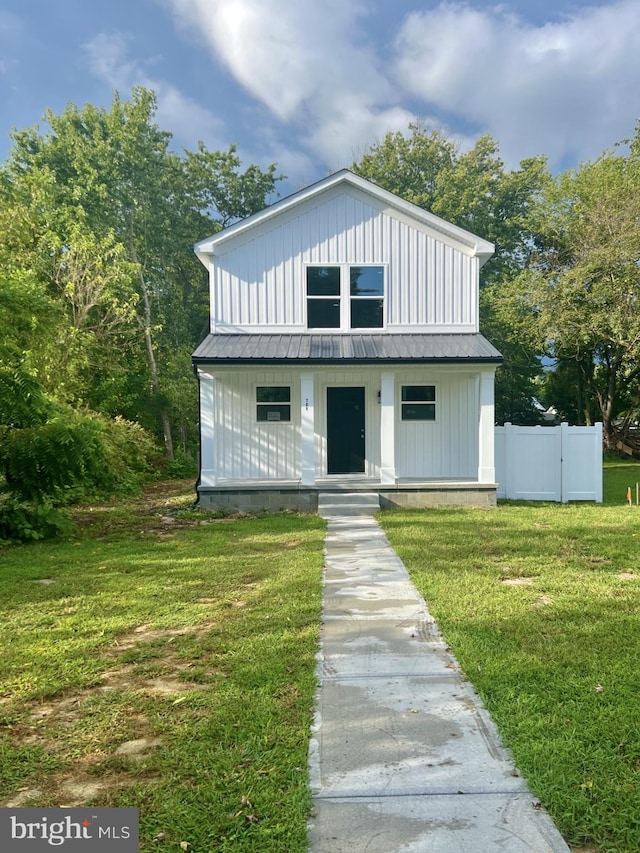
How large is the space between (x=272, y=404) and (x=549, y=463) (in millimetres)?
6488

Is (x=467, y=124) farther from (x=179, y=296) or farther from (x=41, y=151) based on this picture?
(x=41, y=151)

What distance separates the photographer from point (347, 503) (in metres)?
10.9

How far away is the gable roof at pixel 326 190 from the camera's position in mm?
12234

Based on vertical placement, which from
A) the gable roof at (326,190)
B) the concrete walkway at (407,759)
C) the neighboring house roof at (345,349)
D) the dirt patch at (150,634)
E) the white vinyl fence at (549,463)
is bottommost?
the dirt patch at (150,634)

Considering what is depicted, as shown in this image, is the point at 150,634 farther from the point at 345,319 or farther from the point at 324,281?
the point at 324,281

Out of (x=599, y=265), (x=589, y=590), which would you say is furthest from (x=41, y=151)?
(x=589, y=590)

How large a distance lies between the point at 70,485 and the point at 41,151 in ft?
69.2

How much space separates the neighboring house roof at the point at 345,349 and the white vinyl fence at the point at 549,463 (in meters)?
2.08

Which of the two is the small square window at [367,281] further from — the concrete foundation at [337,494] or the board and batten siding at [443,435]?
the concrete foundation at [337,494]

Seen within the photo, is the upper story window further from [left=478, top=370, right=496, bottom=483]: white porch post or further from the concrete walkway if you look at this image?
the concrete walkway

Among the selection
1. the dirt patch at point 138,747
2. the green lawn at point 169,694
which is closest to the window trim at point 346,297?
the green lawn at point 169,694

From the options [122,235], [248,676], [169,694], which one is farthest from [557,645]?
[122,235]

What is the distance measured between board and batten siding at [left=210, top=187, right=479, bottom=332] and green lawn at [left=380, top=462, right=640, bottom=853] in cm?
587

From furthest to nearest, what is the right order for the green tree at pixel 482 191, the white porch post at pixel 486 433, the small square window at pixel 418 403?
1. the green tree at pixel 482 191
2. the small square window at pixel 418 403
3. the white porch post at pixel 486 433
